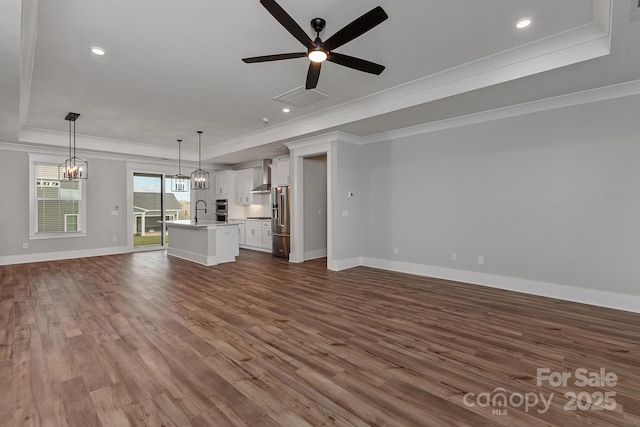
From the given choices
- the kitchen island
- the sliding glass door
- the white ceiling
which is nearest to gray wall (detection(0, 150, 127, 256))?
the sliding glass door

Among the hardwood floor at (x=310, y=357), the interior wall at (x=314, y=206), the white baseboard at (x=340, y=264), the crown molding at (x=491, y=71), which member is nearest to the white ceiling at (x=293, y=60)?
the crown molding at (x=491, y=71)

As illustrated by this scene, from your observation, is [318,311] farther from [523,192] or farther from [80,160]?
[80,160]

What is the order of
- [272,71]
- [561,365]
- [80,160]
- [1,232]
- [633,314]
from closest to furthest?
[561,365], [633,314], [272,71], [1,232], [80,160]

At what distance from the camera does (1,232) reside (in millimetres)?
6477

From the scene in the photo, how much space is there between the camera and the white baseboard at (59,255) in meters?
6.62

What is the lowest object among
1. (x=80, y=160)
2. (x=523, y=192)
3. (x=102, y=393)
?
(x=102, y=393)

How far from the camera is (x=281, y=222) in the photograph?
7449 millimetres

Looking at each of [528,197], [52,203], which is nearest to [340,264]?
[528,197]

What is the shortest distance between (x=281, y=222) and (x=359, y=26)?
5.57m

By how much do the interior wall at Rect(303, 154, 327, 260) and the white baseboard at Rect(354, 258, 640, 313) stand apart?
193 cm

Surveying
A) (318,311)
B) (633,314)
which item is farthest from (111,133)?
(633,314)

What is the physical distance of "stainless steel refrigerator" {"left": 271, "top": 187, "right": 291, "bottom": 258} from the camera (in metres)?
7.32

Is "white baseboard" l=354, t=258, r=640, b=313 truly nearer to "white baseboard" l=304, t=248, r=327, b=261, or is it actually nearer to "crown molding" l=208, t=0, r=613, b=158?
"white baseboard" l=304, t=248, r=327, b=261

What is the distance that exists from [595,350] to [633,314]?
1484 mm
